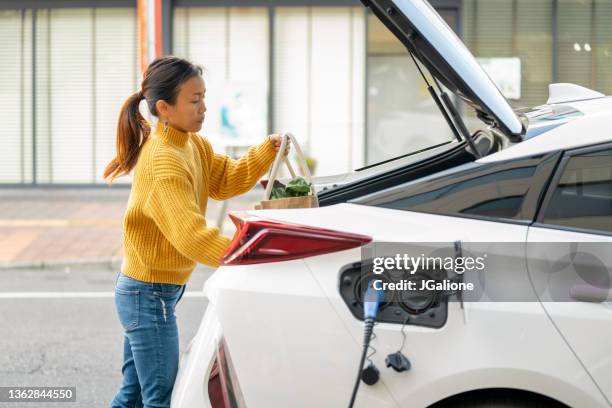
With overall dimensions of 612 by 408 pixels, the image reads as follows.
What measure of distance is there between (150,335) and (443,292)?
1.18 metres

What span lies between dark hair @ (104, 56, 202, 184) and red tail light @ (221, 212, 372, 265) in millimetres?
794

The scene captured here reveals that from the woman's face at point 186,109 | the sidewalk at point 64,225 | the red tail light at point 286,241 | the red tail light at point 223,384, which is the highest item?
the woman's face at point 186,109

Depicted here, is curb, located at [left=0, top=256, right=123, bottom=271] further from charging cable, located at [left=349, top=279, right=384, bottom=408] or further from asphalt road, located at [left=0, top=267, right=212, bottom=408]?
charging cable, located at [left=349, top=279, right=384, bottom=408]

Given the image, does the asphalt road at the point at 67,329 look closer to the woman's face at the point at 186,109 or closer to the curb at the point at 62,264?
the curb at the point at 62,264

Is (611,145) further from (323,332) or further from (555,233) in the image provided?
(323,332)

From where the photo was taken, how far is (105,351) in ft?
21.2

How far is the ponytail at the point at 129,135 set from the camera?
361 centimetres

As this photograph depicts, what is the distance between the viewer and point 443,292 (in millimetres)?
2926

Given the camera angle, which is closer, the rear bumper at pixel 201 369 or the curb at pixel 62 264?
the rear bumper at pixel 201 369

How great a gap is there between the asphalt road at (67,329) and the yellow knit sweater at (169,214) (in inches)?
80.9

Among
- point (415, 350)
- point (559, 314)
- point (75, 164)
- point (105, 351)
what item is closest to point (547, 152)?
point (559, 314)

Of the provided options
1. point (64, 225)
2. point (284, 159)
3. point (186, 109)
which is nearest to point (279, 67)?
point (64, 225)

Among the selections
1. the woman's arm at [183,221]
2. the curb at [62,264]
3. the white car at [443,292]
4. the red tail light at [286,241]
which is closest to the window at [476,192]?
the white car at [443,292]

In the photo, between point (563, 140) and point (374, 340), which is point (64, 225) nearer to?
point (374, 340)
